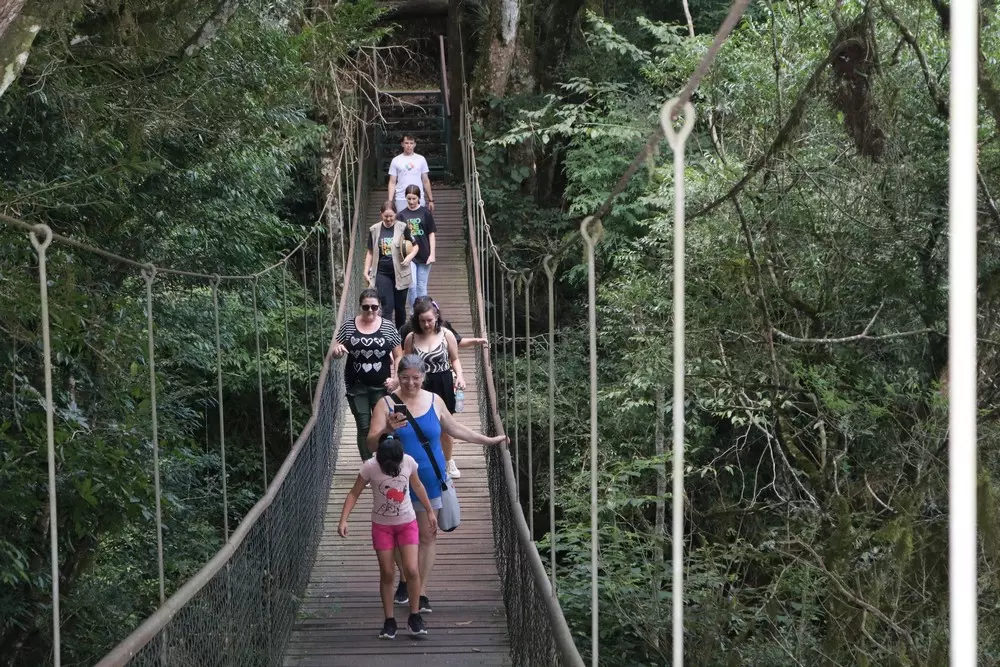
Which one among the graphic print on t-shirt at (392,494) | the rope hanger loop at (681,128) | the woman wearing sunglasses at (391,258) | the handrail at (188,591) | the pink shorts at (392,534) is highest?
the woman wearing sunglasses at (391,258)

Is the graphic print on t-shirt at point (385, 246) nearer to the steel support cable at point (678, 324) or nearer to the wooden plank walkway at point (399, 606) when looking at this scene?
the wooden plank walkway at point (399, 606)

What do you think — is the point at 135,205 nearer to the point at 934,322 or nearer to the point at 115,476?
the point at 115,476

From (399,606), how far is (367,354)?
3.08ft

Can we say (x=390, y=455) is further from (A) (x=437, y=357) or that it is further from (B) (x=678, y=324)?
(B) (x=678, y=324)

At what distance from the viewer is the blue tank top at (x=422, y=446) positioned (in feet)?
12.1

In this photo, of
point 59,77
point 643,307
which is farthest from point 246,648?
point 643,307

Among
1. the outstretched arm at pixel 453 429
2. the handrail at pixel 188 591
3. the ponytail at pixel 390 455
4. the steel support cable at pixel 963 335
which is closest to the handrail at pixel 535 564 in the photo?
the outstretched arm at pixel 453 429

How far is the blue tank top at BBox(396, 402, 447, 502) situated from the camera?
3689 mm

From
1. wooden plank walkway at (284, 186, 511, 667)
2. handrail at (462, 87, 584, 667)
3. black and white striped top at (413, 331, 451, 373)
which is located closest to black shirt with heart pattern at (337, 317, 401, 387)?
black and white striped top at (413, 331, 451, 373)

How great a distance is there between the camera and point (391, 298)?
20.4 feet

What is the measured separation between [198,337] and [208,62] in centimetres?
174

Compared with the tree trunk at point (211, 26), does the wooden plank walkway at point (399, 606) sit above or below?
below

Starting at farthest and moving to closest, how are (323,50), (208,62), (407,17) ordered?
(407,17), (323,50), (208,62)

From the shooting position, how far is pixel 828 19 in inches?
208
